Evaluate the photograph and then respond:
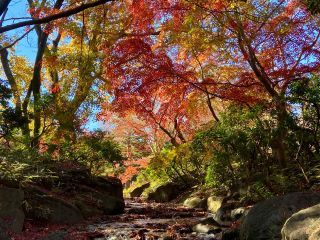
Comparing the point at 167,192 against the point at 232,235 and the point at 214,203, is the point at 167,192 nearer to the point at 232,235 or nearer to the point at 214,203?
the point at 214,203

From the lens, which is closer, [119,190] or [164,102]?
[119,190]

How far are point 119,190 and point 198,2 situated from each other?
712 cm

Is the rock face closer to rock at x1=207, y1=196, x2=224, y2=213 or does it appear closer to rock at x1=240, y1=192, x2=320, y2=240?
rock at x1=207, y1=196, x2=224, y2=213

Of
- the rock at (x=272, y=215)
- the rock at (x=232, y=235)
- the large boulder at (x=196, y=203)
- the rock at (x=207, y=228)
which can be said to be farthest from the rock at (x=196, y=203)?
the rock at (x=272, y=215)

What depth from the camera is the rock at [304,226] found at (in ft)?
11.5

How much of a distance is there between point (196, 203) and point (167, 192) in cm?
393

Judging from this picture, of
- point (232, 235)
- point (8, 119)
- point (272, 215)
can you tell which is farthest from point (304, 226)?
point (8, 119)

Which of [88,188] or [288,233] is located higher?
[88,188]

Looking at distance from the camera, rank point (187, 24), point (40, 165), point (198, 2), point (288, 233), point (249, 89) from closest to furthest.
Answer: point (288, 233), point (40, 165), point (198, 2), point (187, 24), point (249, 89)

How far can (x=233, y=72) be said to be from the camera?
1535cm

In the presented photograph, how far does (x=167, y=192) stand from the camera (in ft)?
55.7

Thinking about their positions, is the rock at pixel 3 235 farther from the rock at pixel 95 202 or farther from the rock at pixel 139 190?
the rock at pixel 139 190

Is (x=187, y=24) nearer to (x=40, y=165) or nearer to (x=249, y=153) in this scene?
(x=249, y=153)

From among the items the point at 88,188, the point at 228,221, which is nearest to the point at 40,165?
the point at 88,188
